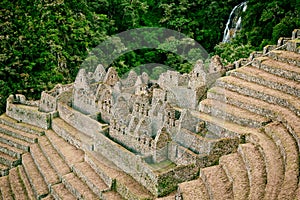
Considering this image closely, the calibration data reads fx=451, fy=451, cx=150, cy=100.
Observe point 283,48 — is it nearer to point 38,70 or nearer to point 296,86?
point 296,86

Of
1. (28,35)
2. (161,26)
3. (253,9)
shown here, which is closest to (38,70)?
(28,35)

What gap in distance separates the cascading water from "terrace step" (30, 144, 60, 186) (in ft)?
71.5

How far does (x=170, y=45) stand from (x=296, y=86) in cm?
1989

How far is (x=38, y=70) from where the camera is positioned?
33938 mm

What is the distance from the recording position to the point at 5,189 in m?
21.9

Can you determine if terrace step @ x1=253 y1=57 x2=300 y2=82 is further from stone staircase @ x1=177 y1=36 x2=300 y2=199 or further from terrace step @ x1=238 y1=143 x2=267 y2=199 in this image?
terrace step @ x1=238 y1=143 x2=267 y2=199

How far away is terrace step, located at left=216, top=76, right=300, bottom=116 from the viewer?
19400 mm

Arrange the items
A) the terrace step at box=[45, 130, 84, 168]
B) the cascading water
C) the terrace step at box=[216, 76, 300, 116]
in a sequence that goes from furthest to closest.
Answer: the cascading water
the terrace step at box=[45, 130, 84, 168]
the terrace step at box=[216, 76, 300, 116]

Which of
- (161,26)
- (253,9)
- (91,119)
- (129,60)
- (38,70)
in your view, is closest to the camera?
(91,119)

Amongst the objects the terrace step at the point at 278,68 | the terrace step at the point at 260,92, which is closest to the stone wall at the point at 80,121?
the terrace step at the point at 260,92

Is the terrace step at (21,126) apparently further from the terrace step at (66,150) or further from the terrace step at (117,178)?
the terrace step at (117,178)

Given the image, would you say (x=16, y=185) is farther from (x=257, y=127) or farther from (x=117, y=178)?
(x=257, y=127)

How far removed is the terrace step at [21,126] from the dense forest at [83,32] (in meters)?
3.61

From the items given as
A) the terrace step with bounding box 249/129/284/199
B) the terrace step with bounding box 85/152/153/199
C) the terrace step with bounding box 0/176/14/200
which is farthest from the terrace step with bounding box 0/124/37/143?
the terrace step with bounding box 249/129/284/199
